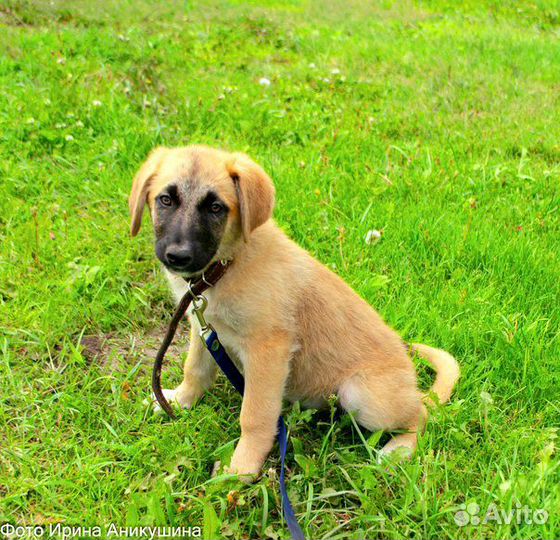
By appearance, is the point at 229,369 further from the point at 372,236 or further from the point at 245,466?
the point at 372,236

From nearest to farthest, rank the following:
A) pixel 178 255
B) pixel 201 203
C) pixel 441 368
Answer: pixel 178 255 → pixel 201 203 → pixel 441 368

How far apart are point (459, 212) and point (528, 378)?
1.73 m

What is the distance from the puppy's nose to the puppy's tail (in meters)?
1.41

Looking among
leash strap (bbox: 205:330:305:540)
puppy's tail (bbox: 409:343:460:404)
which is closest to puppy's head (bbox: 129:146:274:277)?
leash strap (bbox: 205:330:305:540)

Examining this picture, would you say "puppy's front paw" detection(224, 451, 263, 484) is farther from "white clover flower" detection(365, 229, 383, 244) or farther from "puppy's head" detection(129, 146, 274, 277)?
"white clover flower" detection(365, 229, 383, 244)

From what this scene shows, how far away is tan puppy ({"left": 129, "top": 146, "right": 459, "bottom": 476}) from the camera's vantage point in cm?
267

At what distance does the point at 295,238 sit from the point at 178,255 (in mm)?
1903

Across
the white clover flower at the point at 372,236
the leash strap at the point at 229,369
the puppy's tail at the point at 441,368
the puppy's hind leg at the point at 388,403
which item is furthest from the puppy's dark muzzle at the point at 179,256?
the white clover flower at the point at 372,236

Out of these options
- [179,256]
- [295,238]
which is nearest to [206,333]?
[179,256]

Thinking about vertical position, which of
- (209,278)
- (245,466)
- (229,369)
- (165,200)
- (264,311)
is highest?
(165,200)

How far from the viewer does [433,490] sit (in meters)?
2.54

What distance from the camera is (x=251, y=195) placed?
106 inches

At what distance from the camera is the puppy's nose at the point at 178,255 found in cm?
249

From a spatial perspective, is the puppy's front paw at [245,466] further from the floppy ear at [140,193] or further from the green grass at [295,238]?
the floppy ear at [140,193]
